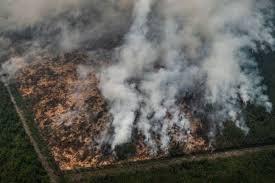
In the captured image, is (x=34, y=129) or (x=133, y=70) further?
(x=133, y=70)

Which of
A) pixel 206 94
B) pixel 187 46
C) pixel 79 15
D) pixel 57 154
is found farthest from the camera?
pixel 79 15

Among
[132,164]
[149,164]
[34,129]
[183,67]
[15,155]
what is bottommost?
[149,164]

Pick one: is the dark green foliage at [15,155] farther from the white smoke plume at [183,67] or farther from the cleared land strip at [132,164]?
the white smoke plume at [183,67]

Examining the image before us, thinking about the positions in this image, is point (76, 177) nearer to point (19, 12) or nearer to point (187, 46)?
point (187, 46)

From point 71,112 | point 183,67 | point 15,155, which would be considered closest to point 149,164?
point 71,112

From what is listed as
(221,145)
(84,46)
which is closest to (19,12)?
(84,46)

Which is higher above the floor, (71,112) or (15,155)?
(71,112)

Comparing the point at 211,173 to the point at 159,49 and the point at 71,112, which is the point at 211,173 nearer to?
the point at 71,112
